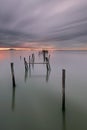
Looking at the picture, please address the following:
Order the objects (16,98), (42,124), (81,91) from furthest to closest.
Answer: (81,91)
(16,98)
(42,124)

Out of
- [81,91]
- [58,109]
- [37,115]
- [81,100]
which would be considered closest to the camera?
[37,115]

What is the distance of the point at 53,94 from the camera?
12.9 m

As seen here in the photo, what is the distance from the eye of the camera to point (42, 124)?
822 cm

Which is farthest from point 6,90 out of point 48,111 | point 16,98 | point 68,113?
point 68,113

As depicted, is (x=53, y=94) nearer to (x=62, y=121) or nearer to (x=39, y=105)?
(x=39, y=105)

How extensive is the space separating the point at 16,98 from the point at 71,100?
13.4ft

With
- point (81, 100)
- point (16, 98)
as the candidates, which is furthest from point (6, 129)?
point (81, 100)

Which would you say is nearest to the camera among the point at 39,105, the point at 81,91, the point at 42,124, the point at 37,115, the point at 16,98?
the point at 42,124

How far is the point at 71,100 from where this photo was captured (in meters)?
11.4

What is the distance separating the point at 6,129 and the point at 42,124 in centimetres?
175

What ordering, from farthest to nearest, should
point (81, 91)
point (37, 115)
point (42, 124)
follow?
point (81, 91)
point (37, 115)
point (42, 124)

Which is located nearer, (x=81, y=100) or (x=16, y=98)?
(x=81, y=100)

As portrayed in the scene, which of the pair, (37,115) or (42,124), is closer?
(42,124)

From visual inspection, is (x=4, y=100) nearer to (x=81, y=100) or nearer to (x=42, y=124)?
(x=42, y=124)
